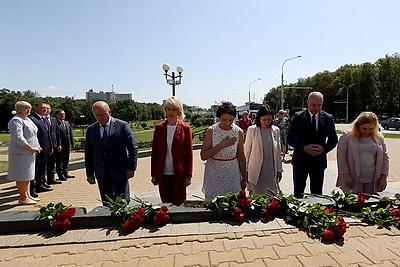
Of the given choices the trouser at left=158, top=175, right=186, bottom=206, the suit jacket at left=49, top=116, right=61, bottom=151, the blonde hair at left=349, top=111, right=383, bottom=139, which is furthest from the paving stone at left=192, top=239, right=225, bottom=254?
the suit jacket at left=49, top=116, right=61, bottom=151

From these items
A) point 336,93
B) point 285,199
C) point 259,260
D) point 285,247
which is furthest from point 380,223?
point 336,93

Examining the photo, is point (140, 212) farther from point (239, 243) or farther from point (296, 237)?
point (296, 237)

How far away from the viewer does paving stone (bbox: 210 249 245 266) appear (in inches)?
74.5

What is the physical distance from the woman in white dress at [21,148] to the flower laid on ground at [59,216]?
2.75m

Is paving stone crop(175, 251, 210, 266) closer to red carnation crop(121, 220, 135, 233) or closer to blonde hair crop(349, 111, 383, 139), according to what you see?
red carnation crop(121, 220, 135, 233)

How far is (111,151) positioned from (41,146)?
117 inches

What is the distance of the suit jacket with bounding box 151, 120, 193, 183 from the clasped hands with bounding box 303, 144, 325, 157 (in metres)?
1.74

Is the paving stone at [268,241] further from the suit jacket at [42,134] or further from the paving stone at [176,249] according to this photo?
the suit jacket at [42,134]

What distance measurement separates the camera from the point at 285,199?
102 inches

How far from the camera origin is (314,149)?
12.3ft

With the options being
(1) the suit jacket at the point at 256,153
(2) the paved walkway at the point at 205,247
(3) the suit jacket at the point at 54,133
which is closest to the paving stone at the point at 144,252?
(2) the paved walkway at the point at 205,247

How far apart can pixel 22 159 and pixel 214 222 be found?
3.97 m

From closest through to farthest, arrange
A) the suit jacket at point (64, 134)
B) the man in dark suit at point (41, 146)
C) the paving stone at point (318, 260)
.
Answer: the paving stone at point (318, 260), the man in dark suit at point (41, 146), the suit jacket at point (64, 134)

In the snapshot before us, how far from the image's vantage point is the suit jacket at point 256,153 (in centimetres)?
377
